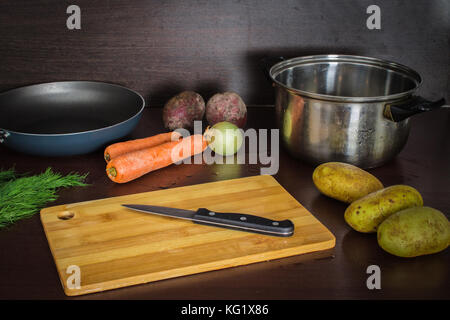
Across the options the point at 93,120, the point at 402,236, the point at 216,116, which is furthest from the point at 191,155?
the point at 402,236

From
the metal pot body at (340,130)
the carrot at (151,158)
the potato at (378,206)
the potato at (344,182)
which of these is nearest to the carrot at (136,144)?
the carrot at (151,158)

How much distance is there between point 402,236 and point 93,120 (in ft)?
2.85

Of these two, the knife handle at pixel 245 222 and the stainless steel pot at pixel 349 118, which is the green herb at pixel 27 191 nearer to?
the knife handle at pixel 245 222

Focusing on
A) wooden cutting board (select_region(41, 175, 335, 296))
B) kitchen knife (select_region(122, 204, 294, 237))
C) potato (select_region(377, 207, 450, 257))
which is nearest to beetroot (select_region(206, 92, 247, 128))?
wooden cutting board (select_region(41, 175, 335, 296))

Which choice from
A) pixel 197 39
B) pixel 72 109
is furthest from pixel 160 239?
pixel 197 39

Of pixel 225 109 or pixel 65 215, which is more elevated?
pixel 225 109

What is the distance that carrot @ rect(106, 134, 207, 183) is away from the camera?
1025 mm

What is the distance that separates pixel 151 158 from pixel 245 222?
13.0 inches

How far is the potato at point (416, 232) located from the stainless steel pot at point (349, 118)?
0.91 ft

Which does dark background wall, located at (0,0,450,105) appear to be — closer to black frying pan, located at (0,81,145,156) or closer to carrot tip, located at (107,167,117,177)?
black frying pan, located at (0,81,145,156)

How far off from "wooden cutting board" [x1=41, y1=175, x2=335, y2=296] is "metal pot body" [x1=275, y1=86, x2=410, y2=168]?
0.16m

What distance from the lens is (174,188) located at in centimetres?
98

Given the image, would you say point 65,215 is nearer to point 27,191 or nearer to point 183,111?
point 27,191

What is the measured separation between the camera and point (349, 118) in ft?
3.30
